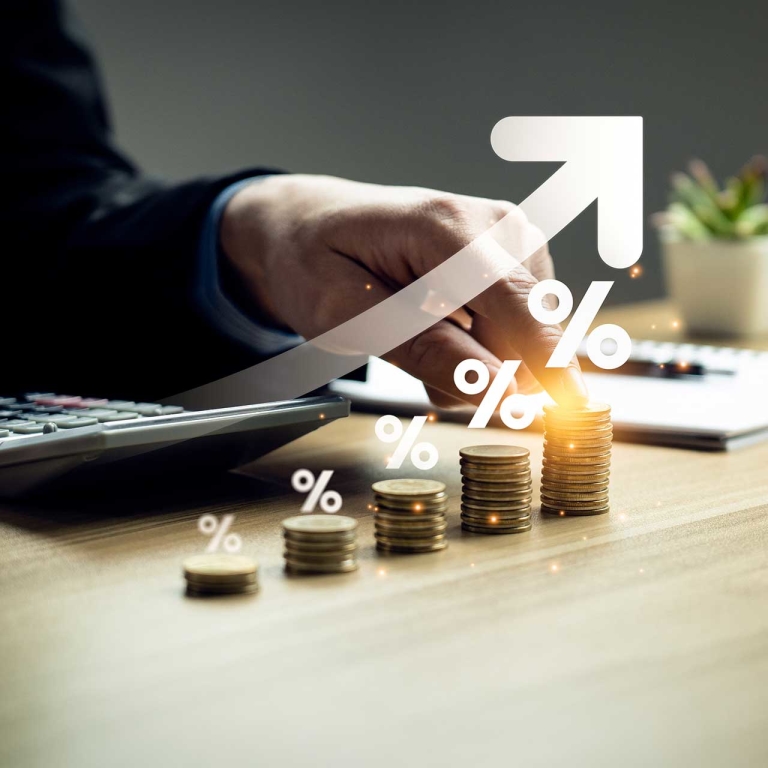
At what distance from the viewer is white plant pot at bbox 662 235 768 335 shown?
155 centimetres

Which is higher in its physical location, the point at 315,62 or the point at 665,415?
the point at 315,62

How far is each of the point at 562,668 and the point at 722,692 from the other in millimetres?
60

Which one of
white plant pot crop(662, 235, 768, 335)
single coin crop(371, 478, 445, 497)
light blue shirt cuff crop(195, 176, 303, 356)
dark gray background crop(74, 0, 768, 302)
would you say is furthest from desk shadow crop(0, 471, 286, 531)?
dark gray background crop(74, 0, 768, 302)

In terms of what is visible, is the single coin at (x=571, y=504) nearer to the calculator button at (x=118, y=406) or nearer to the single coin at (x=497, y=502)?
the single coin at (x=497, y=502)

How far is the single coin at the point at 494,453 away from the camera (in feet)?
2.03

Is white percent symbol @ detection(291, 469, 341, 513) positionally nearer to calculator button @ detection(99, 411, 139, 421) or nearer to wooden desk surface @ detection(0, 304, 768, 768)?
wooden desk surface @ detection(0, 304, 768, 768)

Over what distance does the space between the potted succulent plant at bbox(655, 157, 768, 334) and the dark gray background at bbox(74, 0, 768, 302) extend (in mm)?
534

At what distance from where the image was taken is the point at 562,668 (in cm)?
41

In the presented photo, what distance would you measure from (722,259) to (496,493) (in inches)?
42.4

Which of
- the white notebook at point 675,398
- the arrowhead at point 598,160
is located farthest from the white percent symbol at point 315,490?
the arrowhead at point 598,160

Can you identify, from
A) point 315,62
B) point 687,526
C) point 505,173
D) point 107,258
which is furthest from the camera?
point 505,173

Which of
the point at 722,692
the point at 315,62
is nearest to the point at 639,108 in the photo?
the point at 315,62

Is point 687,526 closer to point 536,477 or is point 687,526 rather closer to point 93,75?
point 536,477

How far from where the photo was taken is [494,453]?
0.63 m
